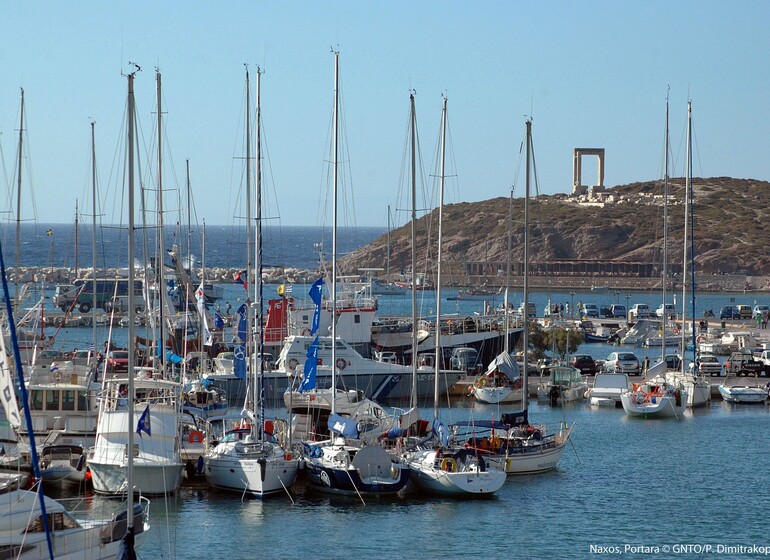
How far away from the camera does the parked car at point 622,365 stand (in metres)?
50.5

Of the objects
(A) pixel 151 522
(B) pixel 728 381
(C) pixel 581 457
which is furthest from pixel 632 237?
(A) pixel 151 522

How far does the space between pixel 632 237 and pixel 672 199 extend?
37.5 ft

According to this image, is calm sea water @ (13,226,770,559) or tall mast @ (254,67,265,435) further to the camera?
tall mast @ (254,67,265,435)

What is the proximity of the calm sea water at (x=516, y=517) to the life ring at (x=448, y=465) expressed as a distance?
2.51 feet

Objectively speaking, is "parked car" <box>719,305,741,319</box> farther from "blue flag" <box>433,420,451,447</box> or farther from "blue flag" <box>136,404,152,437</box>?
"blue flag" <box>136,404,152,437</box>

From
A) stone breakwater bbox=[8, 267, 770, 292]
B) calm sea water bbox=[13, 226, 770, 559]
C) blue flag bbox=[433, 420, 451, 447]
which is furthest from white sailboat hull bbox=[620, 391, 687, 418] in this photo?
stone breakwater bbox=[8, 267, 770, 292]

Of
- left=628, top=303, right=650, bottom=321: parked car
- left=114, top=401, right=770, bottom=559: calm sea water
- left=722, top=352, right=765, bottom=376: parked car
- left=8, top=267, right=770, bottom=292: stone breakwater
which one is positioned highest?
left=8, top=267, right=770, bottom=292: stone breakwater

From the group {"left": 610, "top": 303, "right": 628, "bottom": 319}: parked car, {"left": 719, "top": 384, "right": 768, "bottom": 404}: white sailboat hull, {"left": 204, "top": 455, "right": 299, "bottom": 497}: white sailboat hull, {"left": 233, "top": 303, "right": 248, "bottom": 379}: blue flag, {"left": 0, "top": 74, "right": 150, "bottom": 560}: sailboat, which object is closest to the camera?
{"left": 0, "top": 74, "right": 150, "bottom": 560}: sailboat

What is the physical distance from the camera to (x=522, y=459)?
100.0ft

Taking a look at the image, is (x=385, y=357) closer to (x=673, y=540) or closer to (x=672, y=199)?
(x=673, y=540)

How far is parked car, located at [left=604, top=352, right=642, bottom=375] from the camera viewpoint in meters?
50.5

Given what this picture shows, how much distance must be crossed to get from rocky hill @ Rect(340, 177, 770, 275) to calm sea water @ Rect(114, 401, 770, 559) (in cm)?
10431

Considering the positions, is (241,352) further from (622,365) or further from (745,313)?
(745,313)

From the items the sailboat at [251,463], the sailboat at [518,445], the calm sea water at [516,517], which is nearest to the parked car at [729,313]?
the calm sea water at [516,517]
